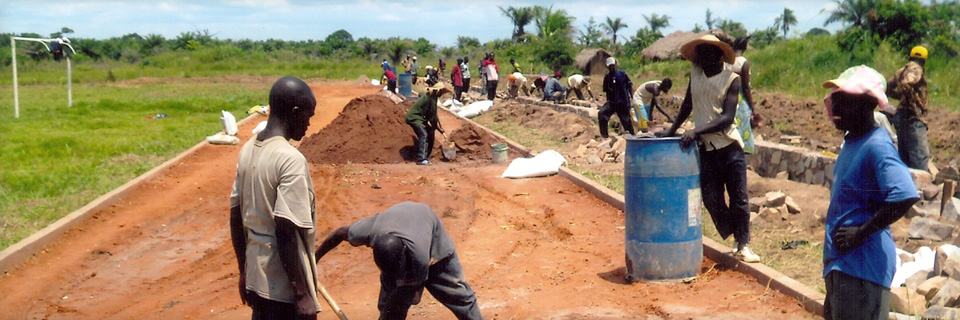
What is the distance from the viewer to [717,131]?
579 centimetres

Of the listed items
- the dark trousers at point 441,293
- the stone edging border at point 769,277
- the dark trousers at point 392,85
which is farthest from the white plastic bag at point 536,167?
the dark trousers at point 392,85

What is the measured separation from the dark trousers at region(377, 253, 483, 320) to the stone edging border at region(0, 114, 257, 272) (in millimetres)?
4661

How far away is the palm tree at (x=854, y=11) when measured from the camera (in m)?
24.7

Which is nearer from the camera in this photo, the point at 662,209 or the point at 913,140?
the point at 662,209

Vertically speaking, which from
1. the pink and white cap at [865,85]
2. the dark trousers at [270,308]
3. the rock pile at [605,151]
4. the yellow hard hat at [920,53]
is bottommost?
the rock pile at [605,151]

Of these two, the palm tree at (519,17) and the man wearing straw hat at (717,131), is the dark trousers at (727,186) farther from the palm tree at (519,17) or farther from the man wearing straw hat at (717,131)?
the palm tree at (519,17)

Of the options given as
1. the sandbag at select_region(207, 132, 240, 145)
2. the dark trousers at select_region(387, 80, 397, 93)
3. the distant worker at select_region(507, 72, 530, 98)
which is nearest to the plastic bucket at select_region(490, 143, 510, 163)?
the sandbag at select_region(207, 132, 240, 145)

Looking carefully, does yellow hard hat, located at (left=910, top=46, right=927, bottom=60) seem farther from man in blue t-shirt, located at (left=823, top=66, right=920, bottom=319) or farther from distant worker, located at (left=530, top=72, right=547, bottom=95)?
distant worker, located at (left=530, top=72, right=547, bottom=95)

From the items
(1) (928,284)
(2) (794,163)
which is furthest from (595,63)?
(1) (928,284)

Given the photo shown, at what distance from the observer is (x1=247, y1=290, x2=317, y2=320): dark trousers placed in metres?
3.43

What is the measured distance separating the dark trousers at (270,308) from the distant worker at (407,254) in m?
0.54

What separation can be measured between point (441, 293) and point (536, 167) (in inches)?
286

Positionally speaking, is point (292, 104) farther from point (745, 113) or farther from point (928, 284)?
point (745, 113)

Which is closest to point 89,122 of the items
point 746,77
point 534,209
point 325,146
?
point 325,146
